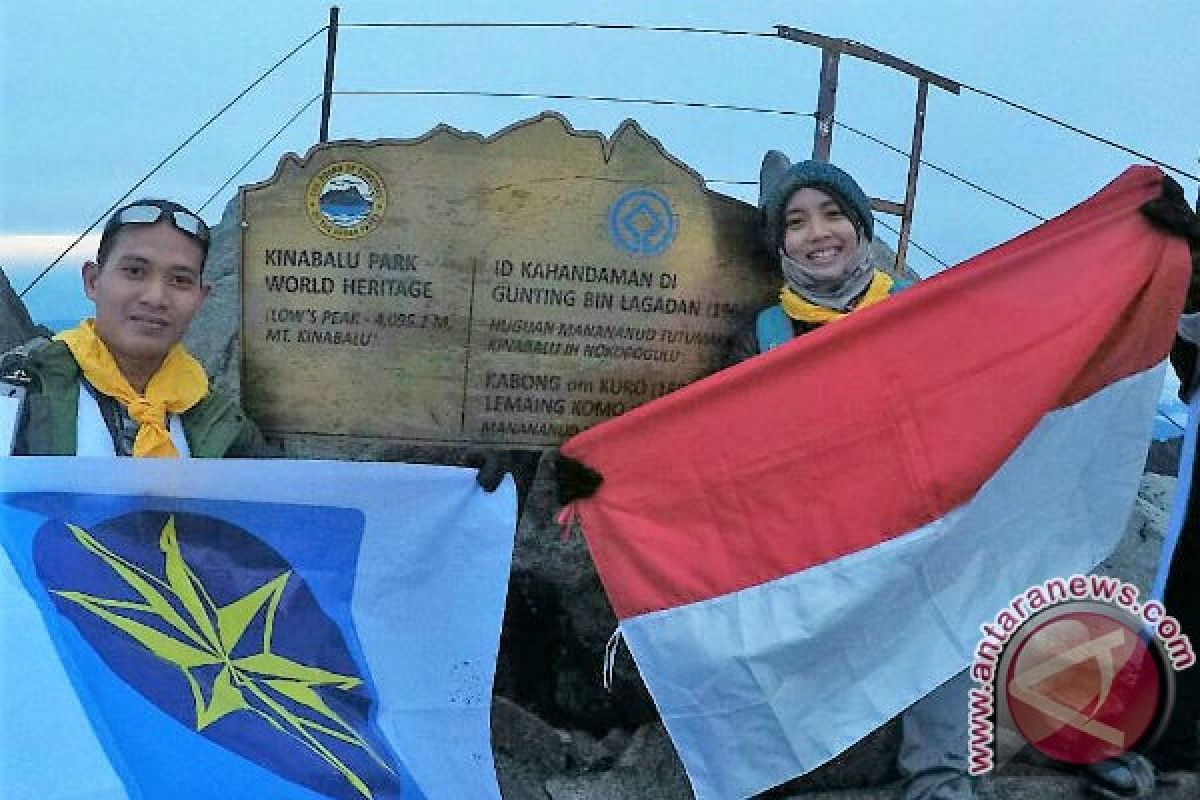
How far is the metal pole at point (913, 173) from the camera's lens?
19.6 ft

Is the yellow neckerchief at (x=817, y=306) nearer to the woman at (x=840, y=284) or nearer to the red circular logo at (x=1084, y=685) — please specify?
the woman at (x=840, y=284)

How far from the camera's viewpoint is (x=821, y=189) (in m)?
3.72

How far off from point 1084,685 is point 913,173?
3210 millimetres

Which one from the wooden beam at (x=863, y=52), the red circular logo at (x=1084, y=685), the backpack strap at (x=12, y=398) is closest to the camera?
the backpack strap at (x=12, y=398)

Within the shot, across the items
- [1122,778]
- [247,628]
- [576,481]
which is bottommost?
[1122,778]

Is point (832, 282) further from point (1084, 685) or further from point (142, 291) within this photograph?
point (142, 291)

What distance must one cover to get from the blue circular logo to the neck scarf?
426mm

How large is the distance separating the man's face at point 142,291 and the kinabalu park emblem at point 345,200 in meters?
0.54

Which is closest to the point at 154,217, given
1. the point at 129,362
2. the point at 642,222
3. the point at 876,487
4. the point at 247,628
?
the point at 129,362

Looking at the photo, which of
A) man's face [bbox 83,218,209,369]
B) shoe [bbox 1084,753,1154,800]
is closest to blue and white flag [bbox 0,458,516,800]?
man's face [bbox 83,218,209,369]

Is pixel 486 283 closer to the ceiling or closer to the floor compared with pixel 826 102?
closer to the floor

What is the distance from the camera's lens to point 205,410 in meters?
3.41

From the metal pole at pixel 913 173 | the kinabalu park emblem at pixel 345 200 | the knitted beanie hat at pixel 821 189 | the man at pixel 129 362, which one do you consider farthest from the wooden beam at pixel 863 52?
the man at pixel 129 362

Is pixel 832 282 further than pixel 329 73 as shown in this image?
No
